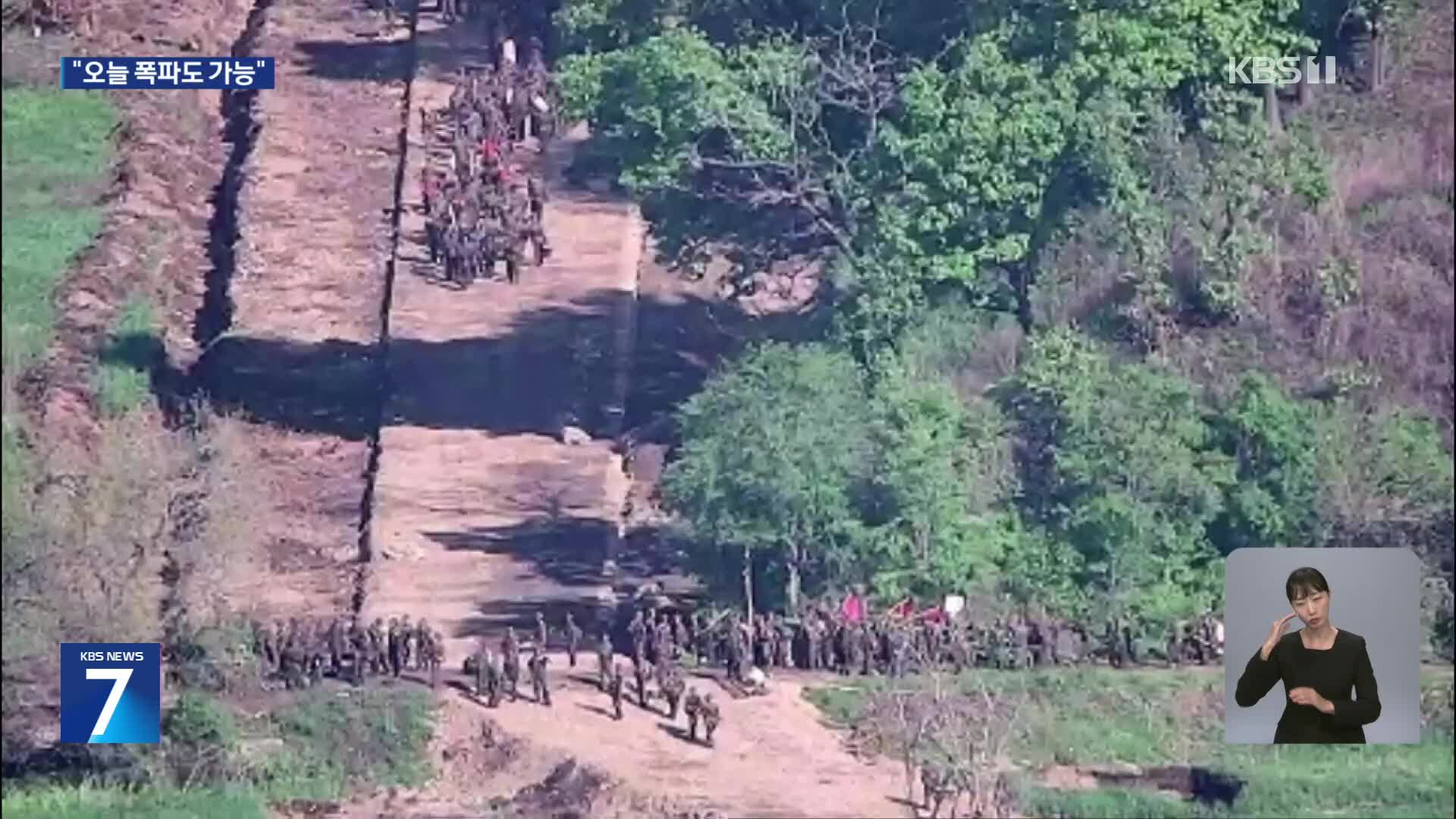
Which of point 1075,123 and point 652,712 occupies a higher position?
point 1075,123

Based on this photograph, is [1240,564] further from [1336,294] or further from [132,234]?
[132,234]

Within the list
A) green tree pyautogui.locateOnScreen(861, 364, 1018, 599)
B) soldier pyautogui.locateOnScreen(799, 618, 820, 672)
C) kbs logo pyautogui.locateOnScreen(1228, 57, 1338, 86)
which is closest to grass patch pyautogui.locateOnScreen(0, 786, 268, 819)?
soldier pyautogui.locateOnScreen(799, 618, 820, 672)

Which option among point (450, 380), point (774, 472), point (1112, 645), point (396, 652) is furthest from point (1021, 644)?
point (450, 380)

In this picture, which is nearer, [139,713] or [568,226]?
[139,713]

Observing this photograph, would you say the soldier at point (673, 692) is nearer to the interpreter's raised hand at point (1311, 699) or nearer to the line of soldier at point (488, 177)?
the interpreter's raised hand at point (1311, 699)

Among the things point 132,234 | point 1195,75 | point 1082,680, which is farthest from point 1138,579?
point 132,234
